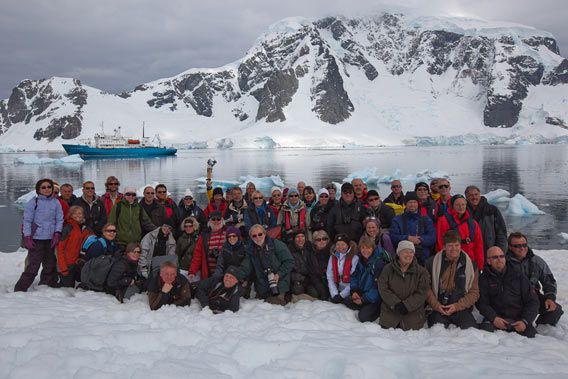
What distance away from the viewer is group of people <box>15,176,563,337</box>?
5.30 metres

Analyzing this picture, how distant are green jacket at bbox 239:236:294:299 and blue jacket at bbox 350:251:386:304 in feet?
3.29

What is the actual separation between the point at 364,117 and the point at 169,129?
274 feet

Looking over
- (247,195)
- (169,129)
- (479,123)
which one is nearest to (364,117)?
(479,123)

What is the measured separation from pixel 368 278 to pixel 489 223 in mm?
2185

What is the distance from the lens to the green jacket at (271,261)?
6.29 metres

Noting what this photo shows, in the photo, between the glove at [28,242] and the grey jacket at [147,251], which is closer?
the glove at [28,242]

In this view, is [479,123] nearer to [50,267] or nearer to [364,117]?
[364,117]

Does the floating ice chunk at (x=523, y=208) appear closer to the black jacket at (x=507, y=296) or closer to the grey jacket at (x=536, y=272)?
the grey jacket at (x=536, y=272)

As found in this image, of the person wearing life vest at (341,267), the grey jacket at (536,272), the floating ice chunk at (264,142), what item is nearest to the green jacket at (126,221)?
the person wearing life vest at (341,267)

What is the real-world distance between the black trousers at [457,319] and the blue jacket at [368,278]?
731 mm

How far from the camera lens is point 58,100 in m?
187

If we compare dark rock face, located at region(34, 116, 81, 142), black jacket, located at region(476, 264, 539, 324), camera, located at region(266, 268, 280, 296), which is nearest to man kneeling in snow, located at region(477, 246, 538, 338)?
black jacket, located at region(476, 264, 539, 324)

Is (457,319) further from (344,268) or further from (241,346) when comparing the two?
(241,346)

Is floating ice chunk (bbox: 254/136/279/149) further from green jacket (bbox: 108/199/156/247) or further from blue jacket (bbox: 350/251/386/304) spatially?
blue jacket (bbox: 350/251/386/304)
